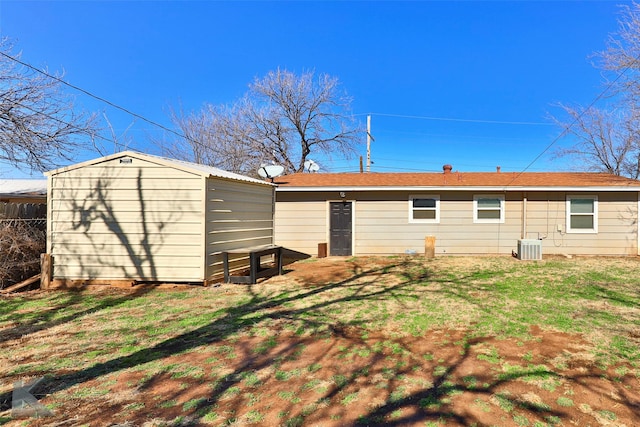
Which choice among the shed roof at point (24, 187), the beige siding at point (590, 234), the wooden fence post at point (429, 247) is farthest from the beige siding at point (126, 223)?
the beige siding at point (590, 234)

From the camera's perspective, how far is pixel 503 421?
2420mm

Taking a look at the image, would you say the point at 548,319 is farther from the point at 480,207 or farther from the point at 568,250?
the point at 568,250

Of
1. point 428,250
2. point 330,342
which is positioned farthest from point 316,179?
point 330,342

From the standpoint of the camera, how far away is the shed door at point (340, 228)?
1192cm

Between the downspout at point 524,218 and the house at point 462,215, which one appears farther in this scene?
the downspout at point 524,218

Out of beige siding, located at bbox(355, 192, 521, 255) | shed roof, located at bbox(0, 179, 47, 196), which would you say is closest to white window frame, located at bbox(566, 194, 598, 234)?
beige siding, located at bbox(355, 192, 521, 255)

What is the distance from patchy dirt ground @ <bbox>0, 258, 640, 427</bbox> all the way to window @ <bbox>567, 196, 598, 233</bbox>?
30.2ft

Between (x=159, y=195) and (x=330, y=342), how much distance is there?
204 inches

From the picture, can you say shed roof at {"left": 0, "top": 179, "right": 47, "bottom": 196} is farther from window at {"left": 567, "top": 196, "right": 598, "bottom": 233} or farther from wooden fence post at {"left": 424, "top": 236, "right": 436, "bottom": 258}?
window at {"left": 567, "top": 196, "right": 598, "bottom": 233}

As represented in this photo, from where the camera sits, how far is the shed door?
11.9 m

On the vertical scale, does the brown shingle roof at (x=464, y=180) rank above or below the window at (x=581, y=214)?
above

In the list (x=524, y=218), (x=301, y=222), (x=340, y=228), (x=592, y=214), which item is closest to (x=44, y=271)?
(x=301, y=222)

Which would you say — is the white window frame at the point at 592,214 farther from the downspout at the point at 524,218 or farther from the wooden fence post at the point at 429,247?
the wooden fence post at the point at 429,247

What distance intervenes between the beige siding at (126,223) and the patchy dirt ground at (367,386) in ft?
12.5
